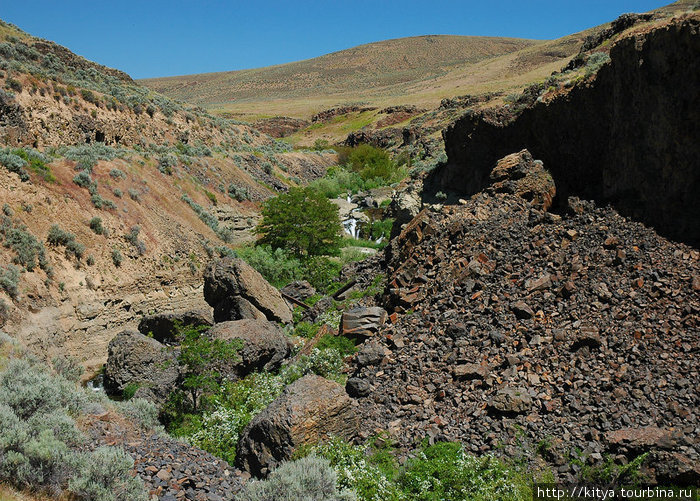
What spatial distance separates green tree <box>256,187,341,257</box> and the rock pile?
11.3 metres

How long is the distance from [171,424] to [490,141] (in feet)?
44.9

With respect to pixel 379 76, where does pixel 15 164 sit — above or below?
below

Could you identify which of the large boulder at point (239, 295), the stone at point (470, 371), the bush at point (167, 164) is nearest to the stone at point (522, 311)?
the stone at point (470, 371)

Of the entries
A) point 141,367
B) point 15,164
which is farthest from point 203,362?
point 15,164

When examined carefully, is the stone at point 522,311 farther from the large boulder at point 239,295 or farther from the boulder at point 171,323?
the boulder at point 171,323

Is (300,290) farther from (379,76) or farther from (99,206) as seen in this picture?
(379,76)

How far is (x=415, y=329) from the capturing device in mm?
11539

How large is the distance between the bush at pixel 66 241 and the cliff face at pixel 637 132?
49.5 ft

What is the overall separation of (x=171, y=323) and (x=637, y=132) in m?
12.5

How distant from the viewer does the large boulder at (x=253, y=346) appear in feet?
39.5

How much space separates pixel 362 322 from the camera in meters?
12.5

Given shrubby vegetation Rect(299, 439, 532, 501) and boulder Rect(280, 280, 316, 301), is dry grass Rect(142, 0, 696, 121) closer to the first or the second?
boulder Rect(280, 280, 316, 301)

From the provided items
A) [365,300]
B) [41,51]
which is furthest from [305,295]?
[41,51]

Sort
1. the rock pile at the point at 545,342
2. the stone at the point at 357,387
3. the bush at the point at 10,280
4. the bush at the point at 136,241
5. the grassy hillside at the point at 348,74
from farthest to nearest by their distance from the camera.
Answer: the grassy hillside at the point at 348,74 < the bush at the point at 136,241 < the bush at the point at 10,280 < the stone at the point at 357,387 < the rock pile at the point at 545,342
